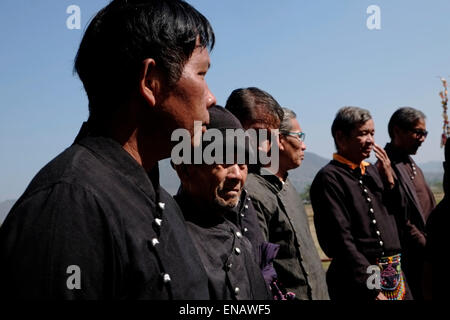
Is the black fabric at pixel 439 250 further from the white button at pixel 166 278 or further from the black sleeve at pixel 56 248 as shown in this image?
the black sleeve at pixel 56 248

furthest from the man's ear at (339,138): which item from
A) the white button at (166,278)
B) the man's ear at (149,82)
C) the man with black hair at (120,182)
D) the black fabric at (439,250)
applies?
the white button at (166,278)

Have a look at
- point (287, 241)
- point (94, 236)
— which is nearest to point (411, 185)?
point (287, 241)

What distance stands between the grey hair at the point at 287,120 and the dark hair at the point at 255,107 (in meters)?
0.32

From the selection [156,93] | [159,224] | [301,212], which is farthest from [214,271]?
[301,212]

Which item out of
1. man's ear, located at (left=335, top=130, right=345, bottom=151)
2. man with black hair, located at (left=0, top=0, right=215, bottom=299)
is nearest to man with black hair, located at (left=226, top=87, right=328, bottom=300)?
man's ear, located at (left=335, top=130, right=345, bottom=151)

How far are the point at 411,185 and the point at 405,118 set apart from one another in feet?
3.13

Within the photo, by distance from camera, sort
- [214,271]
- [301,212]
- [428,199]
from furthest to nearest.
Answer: [428,199] < [301,212] < [214,271]

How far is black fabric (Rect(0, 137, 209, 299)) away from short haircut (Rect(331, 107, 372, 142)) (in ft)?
11.9

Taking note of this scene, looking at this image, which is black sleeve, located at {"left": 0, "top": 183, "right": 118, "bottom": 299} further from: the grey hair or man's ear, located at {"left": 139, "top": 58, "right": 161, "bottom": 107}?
the grey hair

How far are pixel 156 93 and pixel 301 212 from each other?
2555 millimetres

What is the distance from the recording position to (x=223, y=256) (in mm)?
2104

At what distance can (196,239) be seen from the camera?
6.91ft

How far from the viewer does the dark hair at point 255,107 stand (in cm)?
338
